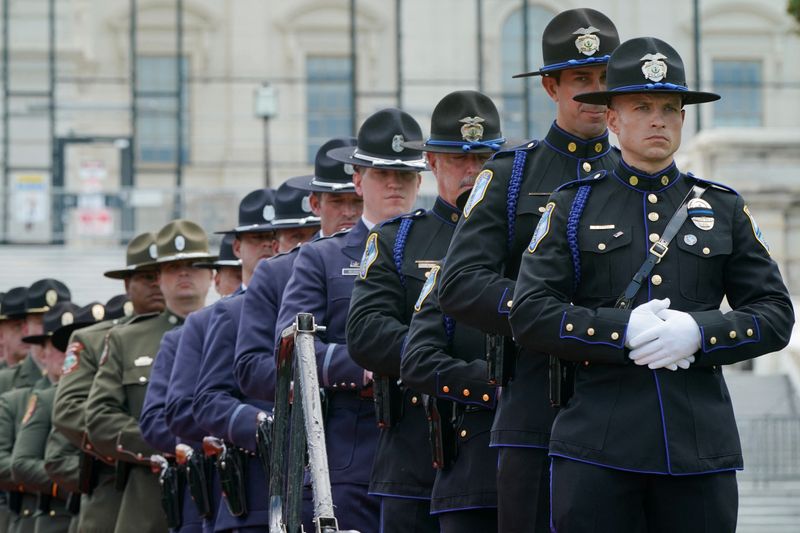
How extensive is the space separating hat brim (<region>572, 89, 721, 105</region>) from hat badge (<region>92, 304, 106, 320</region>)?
7552 millimetres

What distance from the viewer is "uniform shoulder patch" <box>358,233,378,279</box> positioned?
7.35 m

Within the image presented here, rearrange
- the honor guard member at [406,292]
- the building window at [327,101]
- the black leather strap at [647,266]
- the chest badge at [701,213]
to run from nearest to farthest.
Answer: the black leather strap at [647,266]
the chest badge at [701,213]
the honor guard member at [406,292]
the building window at [327,101]

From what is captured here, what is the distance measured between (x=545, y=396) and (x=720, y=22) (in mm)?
39353

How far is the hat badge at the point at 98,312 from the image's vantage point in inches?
522

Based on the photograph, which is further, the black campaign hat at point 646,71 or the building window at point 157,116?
the building window at point 157,116

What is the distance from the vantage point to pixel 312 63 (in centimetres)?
4362

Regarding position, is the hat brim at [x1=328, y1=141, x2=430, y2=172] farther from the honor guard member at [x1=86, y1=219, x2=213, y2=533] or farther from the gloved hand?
the honor guard member at [x1=86, y1=219, x2=213, y2=533]

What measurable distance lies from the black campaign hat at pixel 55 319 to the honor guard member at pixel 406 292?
6.49 meters

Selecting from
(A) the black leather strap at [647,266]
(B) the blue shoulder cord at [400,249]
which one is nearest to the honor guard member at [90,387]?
(B) the blue shoulder cord at [400,249]

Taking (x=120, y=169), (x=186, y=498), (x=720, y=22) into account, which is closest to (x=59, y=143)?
(x=120, y=169)

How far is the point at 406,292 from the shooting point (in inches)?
289

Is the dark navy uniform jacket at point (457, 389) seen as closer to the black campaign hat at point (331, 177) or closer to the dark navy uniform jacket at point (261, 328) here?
the dark navy uniform jacket at point (261, 328)

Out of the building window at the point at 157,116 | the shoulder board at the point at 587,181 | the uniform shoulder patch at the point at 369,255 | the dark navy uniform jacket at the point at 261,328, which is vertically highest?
the building window at the point at 157,116

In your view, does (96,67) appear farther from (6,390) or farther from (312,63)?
(6,390)
